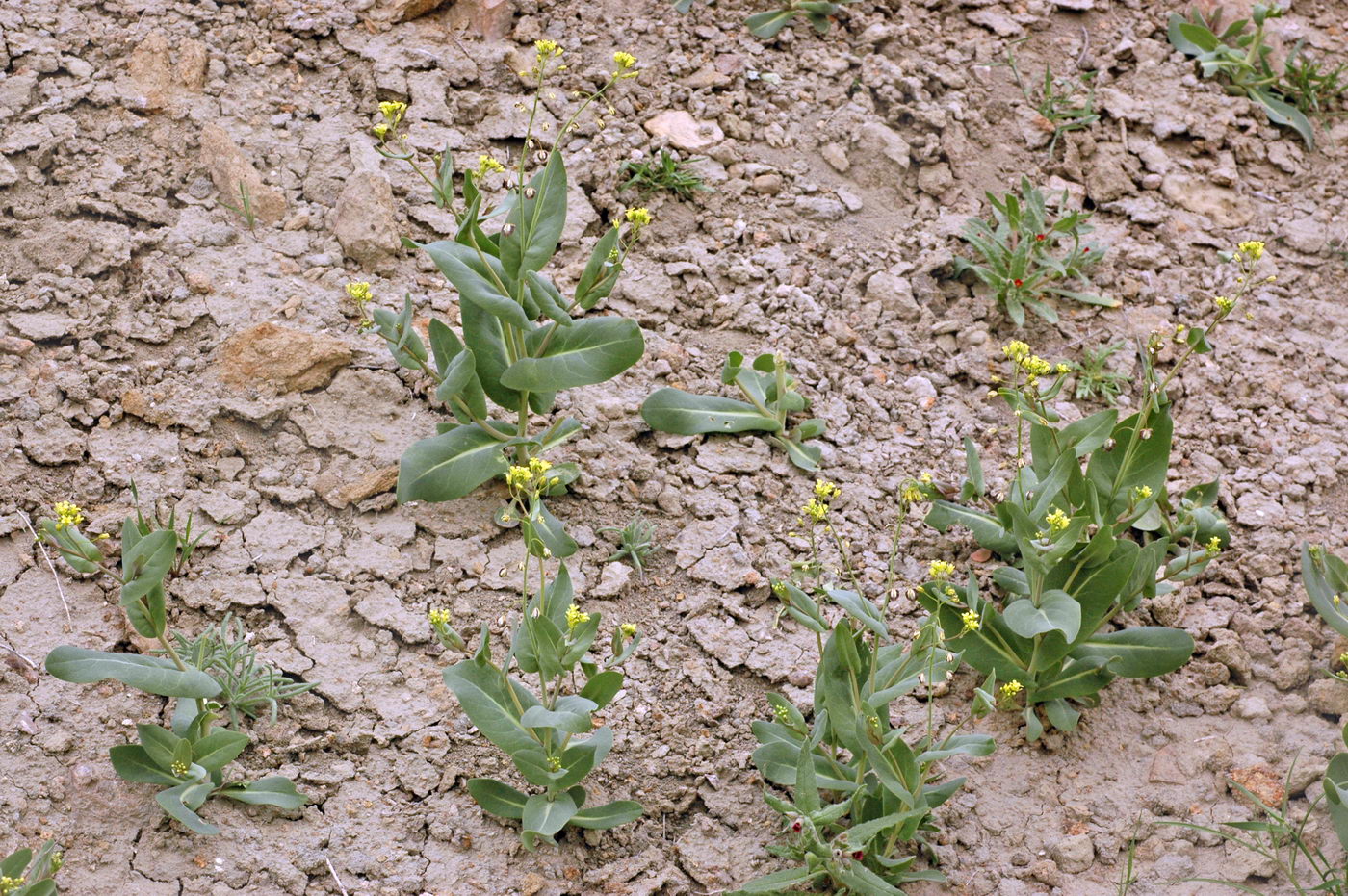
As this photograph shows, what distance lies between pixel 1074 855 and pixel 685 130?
3.12 metres

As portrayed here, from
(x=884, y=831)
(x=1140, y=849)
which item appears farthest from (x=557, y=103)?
(x=1140, y=849)

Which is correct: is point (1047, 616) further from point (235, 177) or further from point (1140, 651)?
point (235, 177)

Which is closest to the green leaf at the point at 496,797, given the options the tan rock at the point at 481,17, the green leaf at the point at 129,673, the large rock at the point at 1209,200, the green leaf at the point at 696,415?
the green leaf at the point at 129,673

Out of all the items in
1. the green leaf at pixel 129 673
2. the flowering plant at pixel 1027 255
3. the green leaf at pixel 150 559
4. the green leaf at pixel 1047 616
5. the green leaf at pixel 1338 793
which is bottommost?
the green leaf at pixel 1338 793

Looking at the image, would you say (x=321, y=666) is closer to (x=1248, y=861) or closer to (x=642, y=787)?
A: (x=642, y=787)

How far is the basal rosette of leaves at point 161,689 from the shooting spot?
9.57ft

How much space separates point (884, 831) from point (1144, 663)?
0.96 m

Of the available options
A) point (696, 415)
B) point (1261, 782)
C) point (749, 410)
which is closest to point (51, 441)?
point (696, 415)

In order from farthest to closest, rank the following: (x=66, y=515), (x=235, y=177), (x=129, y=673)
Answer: (x=235, y=177), (x=129, y=673), (x=66, y=515)

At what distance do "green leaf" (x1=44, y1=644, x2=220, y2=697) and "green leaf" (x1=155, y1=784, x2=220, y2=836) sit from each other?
24 cm

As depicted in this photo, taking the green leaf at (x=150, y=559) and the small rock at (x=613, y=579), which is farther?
the small rock at (x=613, y=579)

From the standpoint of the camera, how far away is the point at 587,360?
3.56 metres

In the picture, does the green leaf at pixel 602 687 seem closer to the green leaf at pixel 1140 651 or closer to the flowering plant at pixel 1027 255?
the green leaf at pixel 1140 651

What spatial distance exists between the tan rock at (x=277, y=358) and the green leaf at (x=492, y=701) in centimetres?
134
